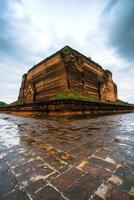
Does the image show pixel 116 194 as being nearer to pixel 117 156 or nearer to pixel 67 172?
pixel 67 172

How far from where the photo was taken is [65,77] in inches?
516

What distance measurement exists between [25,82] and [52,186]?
866 inches

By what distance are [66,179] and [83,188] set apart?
215 mm

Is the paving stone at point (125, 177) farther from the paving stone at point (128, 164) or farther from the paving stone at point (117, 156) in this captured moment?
the paving stone at point (117, 156)

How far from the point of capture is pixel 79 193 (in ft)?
3.83

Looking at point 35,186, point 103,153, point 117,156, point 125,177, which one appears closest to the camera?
point 35,186

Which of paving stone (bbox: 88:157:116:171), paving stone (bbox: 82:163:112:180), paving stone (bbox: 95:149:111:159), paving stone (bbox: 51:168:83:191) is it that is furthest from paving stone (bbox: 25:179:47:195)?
paving stone (bbox: 95:149:111:159)

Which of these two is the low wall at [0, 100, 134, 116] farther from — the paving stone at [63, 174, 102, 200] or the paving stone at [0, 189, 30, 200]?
the paving stone at [0, 189, 30, 200]

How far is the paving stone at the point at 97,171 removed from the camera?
1424 mm

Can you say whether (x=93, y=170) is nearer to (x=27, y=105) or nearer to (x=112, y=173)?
(x=112, y=173)

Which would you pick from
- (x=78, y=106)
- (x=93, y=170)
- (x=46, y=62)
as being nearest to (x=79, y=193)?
(x=93, y=170)

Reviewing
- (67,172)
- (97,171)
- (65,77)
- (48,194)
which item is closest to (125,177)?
(97,171)

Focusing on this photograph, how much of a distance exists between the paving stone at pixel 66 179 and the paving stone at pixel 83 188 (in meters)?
0.05

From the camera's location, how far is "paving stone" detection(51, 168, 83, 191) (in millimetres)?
1273
